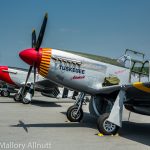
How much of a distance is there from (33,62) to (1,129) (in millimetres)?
2095

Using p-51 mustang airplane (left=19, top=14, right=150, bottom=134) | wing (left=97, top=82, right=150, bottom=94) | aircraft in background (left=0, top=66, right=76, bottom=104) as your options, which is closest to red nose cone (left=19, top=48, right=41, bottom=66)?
p-51 mustang airplane (left=19, top=14, right=150, bottom=134)

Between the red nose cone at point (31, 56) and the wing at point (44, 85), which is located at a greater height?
the red nose cone at point (31, 56)

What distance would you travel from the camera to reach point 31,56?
816 cm

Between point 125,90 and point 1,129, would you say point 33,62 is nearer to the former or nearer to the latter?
point 1,129

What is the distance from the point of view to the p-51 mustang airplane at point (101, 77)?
7.86 meters

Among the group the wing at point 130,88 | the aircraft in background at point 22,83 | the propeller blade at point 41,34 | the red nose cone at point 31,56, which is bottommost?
the aircraft in background at point 22,83

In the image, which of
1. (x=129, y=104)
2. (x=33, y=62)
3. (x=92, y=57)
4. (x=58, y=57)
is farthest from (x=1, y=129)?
(x=129, y=104)

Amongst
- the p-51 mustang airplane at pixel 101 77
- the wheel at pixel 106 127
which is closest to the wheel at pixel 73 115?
the p-51 mustang airplane at pixel 101 77

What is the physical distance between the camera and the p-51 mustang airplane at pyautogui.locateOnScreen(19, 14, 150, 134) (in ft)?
25.8

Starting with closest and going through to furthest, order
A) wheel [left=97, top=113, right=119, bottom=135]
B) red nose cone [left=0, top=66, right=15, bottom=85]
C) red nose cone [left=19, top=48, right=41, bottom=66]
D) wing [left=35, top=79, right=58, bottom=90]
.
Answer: wheel [left=97, top=113, right=119, bottom=135] → red nose cone [left=19, top=48, right=41, bottom=66] → wing [left=35, top=79, right=58, bottom=90] → red nose cone [left=0, top=66, right=15, bottom=85]

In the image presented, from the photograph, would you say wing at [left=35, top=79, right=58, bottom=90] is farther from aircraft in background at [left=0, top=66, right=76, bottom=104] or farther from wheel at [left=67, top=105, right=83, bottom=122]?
wheel at [left=67, top=105, right=83, bottom=122]

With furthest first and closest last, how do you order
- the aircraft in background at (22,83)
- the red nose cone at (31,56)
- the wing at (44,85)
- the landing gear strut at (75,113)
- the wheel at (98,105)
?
the aircraft in background at (22,83), the wing at (44,85), the landing gear strut at (75,113), the wheel at (98,105), the red nose cone at (31,56)

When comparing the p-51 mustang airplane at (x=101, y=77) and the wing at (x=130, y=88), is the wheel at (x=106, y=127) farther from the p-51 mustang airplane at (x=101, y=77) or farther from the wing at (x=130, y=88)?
the wing at (x=130, y=88)

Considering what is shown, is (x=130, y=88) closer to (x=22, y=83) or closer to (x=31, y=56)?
(x=31, y=56)
